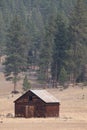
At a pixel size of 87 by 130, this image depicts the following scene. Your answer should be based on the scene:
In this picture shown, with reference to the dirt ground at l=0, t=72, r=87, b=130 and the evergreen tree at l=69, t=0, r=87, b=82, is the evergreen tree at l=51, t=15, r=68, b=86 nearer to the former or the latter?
the evergreen tree at l=69, t=0, r=87, b=82

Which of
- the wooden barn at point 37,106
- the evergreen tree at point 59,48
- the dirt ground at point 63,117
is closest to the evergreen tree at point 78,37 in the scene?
the evergreen tree at point 59,48

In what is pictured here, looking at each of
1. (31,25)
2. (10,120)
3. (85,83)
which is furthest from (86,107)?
(31,25)

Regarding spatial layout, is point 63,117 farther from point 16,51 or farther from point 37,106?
point 16,51

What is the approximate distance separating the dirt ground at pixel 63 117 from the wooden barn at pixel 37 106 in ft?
3.86

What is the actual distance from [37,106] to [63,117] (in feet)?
9.00

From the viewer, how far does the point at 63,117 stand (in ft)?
206

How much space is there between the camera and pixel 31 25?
163750 mm

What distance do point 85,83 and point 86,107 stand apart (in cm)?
2068

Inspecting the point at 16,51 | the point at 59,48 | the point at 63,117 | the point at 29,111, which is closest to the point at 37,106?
the point at 29,111

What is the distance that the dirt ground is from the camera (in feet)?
179

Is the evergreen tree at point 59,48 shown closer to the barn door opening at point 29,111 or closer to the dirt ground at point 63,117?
the dirt ground at point 63,117

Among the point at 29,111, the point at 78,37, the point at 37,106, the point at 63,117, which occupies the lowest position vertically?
the point at 63,117

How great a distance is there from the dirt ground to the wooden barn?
3.86 feet

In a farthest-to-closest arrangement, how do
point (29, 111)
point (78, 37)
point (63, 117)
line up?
1. point (78, 37)
2. point (29, 111)
3. point (63, 117)
